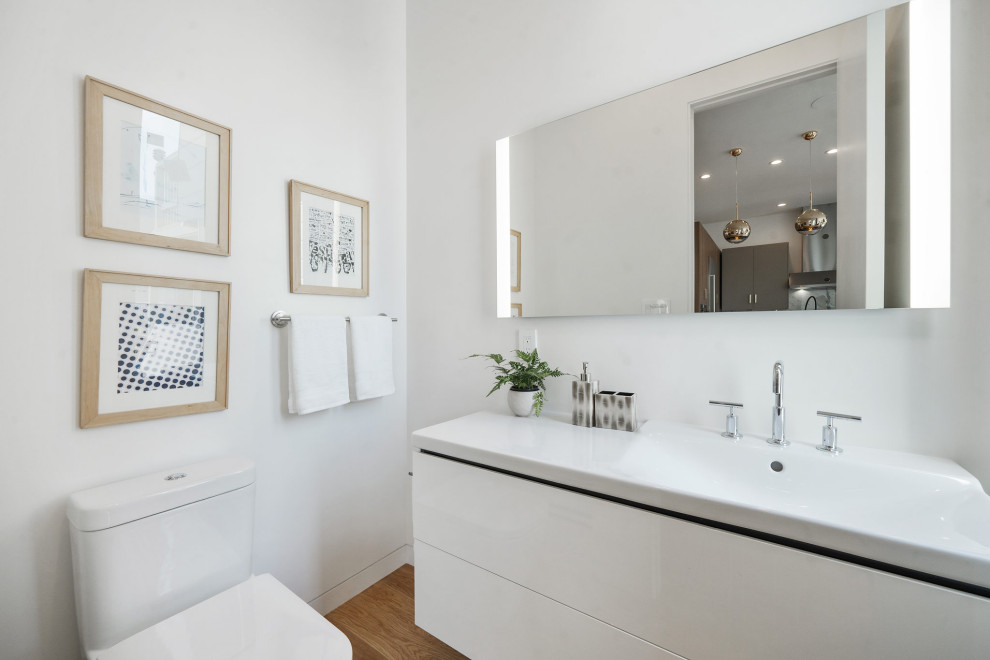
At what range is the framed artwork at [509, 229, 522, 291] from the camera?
154 cm

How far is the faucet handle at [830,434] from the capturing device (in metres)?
0.94

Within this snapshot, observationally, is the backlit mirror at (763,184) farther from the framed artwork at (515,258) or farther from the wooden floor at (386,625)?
the wooden floor at (386,625)

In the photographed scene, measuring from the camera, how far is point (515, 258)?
1556mm

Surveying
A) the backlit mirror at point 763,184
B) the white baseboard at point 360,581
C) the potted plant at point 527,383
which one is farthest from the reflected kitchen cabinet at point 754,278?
the white baseboard at point 360,581

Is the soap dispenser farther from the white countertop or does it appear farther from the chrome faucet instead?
the chrome faucet

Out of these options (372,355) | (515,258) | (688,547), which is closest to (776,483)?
(688,547)

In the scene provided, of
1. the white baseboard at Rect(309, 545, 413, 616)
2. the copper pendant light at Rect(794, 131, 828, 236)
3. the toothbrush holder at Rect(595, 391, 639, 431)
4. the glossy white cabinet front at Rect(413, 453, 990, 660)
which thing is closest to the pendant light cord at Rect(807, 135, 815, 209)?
the copper pendant light at Rect(794, 131, 828, 236)

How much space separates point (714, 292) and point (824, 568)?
2.28ft

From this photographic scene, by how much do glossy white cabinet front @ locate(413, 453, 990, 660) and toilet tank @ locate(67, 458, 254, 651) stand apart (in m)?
0.54

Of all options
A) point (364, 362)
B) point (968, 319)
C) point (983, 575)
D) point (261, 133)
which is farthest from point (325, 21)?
point (983, 575)

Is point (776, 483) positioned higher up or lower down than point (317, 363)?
lower down

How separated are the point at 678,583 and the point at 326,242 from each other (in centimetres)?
151

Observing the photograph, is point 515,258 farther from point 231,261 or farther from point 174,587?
point 174,587

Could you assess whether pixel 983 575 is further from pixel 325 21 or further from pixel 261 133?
pixel 325 21
